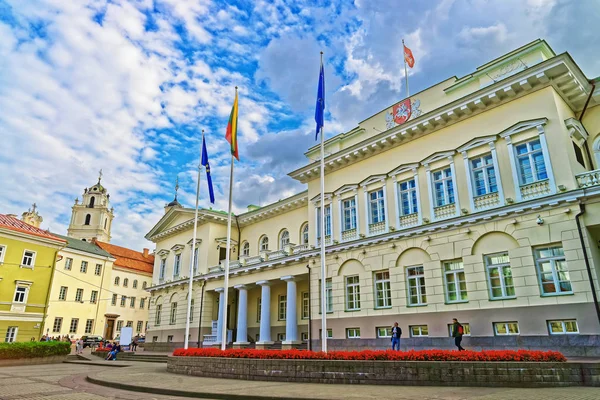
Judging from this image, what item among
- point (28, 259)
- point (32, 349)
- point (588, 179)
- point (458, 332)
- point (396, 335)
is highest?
point (28, 259)

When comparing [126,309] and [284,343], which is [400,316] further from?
[126,309]

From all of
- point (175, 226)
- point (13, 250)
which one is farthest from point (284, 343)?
point (13, 250)

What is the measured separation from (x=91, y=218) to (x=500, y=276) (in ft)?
242

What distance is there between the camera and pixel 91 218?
73562 mm

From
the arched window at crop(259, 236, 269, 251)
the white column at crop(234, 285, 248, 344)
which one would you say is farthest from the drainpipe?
the arched window at crop(259, 236, 269, 251)

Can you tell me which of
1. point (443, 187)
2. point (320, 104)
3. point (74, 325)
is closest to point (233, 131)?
point (320, 104)

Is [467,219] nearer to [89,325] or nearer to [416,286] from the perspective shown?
[416,286]

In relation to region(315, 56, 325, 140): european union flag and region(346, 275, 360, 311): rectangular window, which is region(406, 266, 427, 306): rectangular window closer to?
region(346, 275, 360, 311): rectangular window

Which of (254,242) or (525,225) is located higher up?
(254,242)

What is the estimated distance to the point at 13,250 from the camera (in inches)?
1364

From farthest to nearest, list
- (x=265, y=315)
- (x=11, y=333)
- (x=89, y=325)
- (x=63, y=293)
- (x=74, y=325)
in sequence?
(x=89, y=325)
(x=74, y=325)
(x=63, y=293)
(x=11, y=333)
(x=265, y=315)

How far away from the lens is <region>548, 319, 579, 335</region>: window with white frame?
14620 millimetres

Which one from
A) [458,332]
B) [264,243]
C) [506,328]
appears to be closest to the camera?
[458,332]

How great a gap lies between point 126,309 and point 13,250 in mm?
26137
